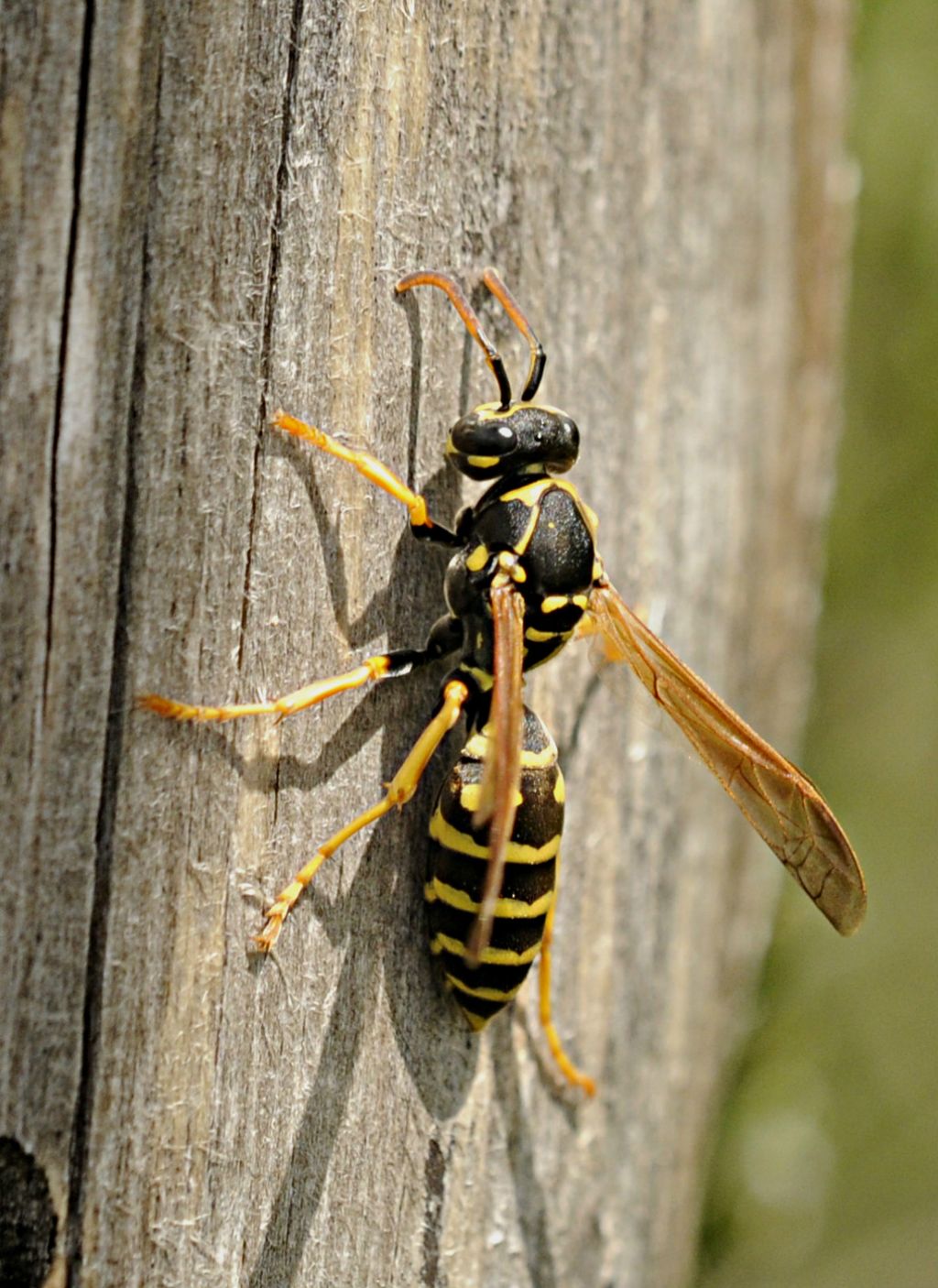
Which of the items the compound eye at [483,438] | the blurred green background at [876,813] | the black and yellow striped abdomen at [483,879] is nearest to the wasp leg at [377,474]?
the compound eye at [483,438]

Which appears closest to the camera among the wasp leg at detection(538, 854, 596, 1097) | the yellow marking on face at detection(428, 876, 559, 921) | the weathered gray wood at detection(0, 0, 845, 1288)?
the weathered gray wood at detection(0, 0, 845, 1288)

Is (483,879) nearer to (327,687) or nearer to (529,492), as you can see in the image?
(327,687)

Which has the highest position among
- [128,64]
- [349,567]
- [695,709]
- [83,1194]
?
[128,64]

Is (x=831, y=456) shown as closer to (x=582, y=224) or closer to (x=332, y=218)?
(x=582, y=224)

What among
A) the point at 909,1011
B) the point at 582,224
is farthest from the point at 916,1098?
the point at 582,224

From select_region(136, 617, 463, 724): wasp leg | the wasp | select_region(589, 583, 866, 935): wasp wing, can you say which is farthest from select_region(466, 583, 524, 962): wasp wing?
select_region(589, 583, 866, 935): wasp wing

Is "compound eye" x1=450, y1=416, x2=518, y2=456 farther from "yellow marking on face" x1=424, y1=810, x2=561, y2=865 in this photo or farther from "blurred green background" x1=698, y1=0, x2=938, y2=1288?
"blurred green background" x1=698, y1=0, x2=938, y2=1288
